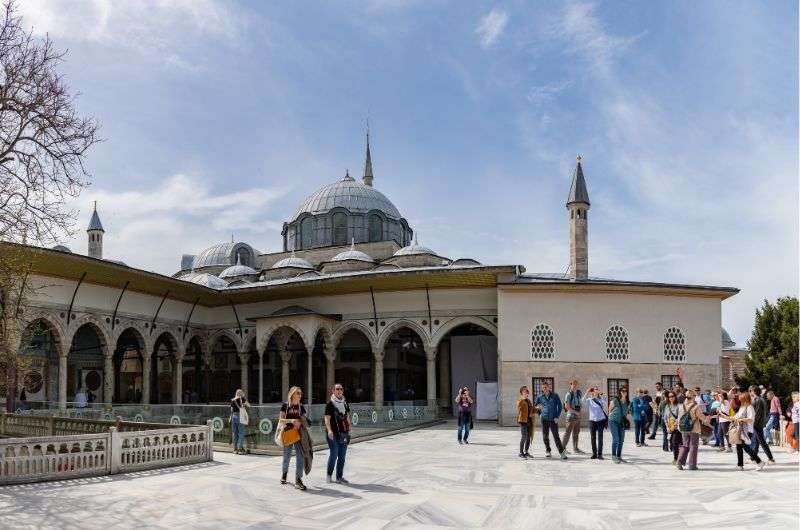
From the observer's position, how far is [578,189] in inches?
859

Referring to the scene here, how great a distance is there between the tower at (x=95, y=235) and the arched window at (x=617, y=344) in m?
25.1

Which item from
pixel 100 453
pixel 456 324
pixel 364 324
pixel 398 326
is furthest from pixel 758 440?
pixel 364 324

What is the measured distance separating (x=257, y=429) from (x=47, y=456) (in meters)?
4.04

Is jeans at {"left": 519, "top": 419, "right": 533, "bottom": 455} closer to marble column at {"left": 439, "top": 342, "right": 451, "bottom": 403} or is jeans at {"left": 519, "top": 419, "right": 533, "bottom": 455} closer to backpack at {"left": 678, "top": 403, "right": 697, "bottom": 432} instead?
backpack at {"left": 678, "top": 403, "right": 697, "bottom": 432}

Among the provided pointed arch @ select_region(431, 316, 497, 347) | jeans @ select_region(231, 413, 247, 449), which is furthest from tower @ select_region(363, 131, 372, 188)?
jeans @ select_region(231, 413, 247, 449)

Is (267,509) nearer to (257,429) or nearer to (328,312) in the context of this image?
(257,429)

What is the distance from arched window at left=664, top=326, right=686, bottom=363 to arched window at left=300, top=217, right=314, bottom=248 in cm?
1842

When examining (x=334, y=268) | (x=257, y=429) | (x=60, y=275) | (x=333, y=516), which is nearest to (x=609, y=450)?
(x=257, y=429)

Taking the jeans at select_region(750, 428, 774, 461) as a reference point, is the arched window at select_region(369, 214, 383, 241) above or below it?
above

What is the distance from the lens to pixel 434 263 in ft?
95.6

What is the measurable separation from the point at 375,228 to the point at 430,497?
26263 millimetres

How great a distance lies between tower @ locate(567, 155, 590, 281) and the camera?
845 inches

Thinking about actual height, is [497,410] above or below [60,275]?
below

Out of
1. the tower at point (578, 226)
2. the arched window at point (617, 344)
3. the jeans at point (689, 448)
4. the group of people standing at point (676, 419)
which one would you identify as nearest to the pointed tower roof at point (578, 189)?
the tower at point (578, 226)
